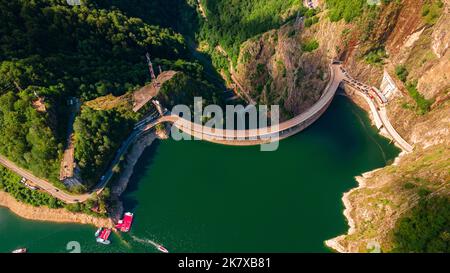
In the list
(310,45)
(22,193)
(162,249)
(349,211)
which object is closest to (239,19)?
(310,45)

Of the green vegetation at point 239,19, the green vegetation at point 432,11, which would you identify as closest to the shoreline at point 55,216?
the green vegetation at point 239,19

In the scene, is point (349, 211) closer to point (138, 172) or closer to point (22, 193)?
point (138, 172)

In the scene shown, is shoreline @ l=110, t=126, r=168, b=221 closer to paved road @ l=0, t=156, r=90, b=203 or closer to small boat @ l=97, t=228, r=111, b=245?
small boat @ l=97, t=228, r=111, b=245

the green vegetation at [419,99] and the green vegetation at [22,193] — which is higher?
the green vegetation at [419,99]

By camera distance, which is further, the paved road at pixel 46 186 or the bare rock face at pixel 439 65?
the bare rock face at pixel 439 65

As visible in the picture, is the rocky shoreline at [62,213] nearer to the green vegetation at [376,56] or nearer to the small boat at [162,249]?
the small boat at [162,249]

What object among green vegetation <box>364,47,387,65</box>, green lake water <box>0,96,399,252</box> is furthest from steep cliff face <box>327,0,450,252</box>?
green lake water <box>0,96,399,252</box>

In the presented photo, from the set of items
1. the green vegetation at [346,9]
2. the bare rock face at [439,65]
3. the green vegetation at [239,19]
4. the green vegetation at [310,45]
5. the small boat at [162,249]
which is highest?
the green vegetation at [239,19]
